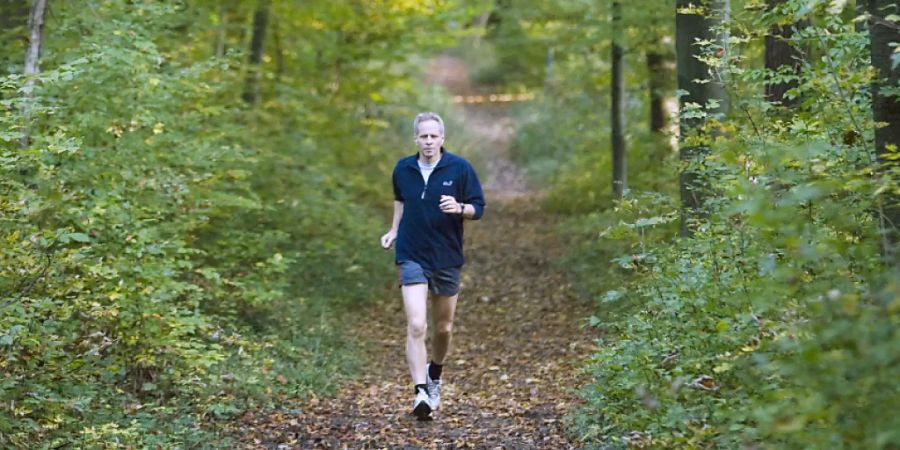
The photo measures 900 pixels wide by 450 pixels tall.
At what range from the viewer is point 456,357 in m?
10.7

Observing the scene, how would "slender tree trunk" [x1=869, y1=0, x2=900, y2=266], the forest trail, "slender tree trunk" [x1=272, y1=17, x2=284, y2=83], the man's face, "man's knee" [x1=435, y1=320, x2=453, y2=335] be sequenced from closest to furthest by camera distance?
"slender tree trunk" [x1=869, y1=0, x2=900, y2=266] < the forest trail < the man's face < "man's knee" [x1=435, y1=320, x2=453, y2=335] < "slender tree trunk" [x1=272, y1=17, x2=284, y2=83]

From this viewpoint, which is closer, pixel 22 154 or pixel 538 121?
pixel 22 154

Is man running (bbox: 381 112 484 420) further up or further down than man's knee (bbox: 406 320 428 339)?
further up

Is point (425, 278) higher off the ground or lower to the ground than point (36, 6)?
lower

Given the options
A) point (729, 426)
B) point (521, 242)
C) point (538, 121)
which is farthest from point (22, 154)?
point (538, 121)

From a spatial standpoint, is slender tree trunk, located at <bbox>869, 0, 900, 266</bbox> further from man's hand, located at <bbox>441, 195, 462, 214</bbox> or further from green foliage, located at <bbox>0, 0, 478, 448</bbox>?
green foliage, located at <bbox>0, 0, 478, 448</bbox>

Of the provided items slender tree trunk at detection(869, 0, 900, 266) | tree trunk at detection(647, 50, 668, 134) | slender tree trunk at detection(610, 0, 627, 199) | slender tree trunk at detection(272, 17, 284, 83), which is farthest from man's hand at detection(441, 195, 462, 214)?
slender tree trunk at detection(272, 17, 284, 83)

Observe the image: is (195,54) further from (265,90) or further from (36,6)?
A: (36,6)

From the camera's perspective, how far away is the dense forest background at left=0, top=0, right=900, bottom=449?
4.32 metres

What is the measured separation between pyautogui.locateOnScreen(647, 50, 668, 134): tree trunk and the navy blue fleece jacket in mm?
7424

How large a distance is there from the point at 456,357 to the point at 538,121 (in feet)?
64.0

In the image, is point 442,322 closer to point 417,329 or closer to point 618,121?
point 417,329

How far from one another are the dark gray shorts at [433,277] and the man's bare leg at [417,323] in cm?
5

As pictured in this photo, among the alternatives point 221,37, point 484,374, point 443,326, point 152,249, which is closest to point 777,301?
point 443,326
